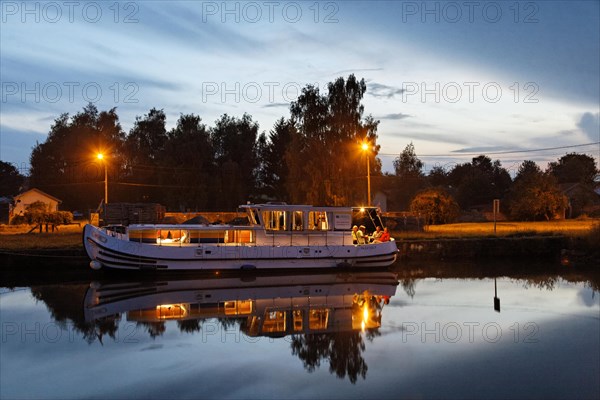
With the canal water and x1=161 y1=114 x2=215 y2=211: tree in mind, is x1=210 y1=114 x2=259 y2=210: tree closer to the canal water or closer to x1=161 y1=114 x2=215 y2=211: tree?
x1=161 y1=114 x2=215 y2=211: tree

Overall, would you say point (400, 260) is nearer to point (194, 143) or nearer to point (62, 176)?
point (194, 143)

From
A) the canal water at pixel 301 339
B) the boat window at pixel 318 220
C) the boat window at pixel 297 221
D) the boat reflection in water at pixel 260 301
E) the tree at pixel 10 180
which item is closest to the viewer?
the canal water at pixel 301 339

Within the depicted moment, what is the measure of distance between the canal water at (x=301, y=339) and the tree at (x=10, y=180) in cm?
8866

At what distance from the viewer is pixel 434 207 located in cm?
5000

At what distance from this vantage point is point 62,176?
251ft

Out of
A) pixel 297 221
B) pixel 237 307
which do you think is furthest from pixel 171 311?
pixel 297 221

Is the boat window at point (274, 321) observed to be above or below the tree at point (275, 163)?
below

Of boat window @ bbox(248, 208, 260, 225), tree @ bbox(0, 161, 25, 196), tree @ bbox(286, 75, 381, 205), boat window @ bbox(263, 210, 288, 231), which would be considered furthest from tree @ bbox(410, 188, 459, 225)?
tree @ bbox(0, 161, 25, 196)

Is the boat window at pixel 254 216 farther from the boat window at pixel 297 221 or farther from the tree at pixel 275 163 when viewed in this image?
the tree at pixel 275 163

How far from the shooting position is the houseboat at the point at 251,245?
26719 millimetres

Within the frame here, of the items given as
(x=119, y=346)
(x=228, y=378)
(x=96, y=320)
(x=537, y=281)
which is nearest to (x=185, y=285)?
(x=96, y=320)

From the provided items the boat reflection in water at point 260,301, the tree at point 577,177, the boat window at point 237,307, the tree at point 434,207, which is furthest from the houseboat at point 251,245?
the tree at point 577,177

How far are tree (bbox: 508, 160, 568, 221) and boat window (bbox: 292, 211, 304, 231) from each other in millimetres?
34174

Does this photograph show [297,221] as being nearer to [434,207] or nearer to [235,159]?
[434,207]
